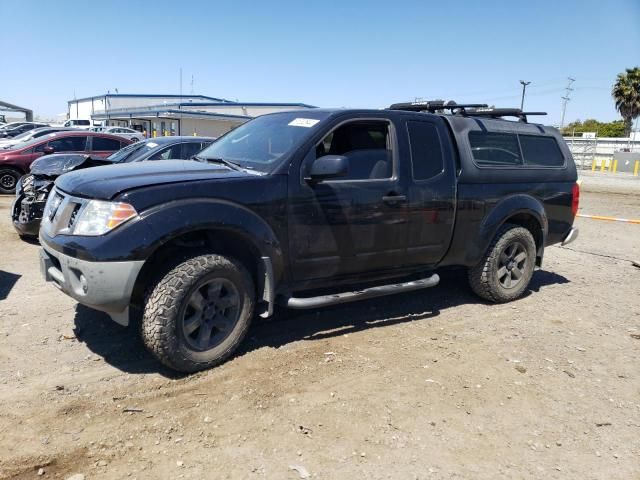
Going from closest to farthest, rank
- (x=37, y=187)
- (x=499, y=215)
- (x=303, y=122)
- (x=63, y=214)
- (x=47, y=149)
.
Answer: (x=63, y=214) < (x=303, y=122) < (x=499, y=215) < (x=37, y=187) < (x=47, y=149)

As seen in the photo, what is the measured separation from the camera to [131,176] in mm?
3754

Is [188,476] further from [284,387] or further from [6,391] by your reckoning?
[6,391]

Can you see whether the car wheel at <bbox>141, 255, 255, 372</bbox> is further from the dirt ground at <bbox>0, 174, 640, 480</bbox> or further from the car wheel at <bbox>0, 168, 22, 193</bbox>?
the car wheel at <bbox>0, 168, 22, 193</bbox>

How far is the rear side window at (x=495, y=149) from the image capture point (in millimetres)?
5348

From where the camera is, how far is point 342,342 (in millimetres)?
4512

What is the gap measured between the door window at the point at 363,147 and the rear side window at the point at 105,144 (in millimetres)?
10267

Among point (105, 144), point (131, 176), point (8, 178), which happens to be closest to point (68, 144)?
point (105, 144)

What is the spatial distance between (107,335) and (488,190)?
12.6 feet

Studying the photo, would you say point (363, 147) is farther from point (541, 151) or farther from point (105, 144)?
point (105, 144)

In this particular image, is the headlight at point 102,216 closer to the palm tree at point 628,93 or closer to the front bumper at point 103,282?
the front bumper at point 103,282

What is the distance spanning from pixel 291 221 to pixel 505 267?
284 cm

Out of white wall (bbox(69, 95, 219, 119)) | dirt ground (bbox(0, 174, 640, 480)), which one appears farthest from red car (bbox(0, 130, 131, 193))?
white wall (bbox(69, 95, 219, 119))

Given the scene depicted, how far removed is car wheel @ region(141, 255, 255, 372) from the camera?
358cm

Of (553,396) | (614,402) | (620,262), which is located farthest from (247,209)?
(620,262)
